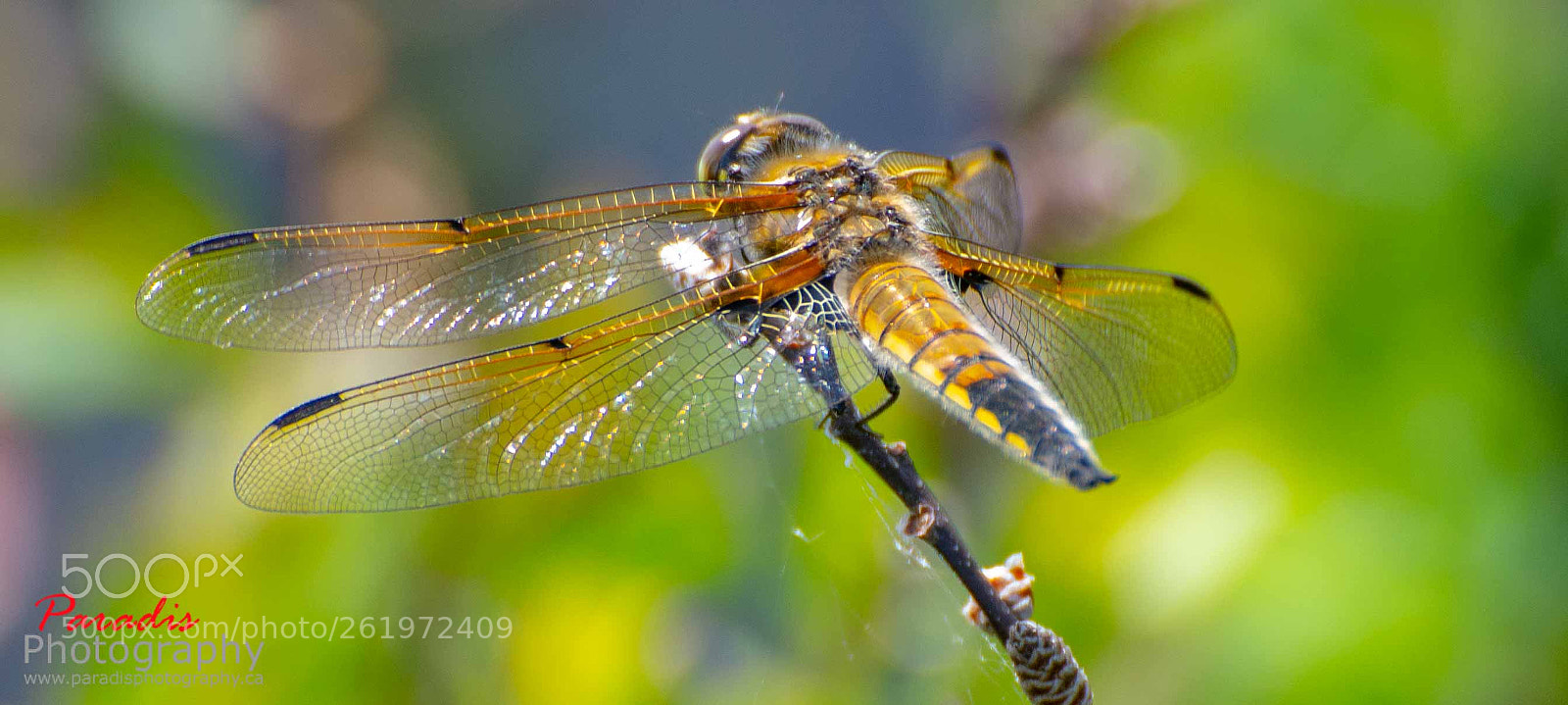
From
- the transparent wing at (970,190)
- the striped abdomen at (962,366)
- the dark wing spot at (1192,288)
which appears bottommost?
the striped abdomen at (962,366)

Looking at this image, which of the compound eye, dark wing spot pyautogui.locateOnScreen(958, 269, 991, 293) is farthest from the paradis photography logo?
dark wing spot pyautogui.locateOnScreen(958, 269, 991, 293)

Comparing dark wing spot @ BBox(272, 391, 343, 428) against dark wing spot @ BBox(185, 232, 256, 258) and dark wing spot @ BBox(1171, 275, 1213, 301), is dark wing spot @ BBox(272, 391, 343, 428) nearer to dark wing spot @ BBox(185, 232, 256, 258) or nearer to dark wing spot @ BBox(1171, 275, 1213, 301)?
dark wing spot @ BBox(185, 232, 256, 258)

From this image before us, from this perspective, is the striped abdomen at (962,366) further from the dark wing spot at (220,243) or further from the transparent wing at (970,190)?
the dark wing spot at (220,243)

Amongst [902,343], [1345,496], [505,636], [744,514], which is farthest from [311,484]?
[1345,496]

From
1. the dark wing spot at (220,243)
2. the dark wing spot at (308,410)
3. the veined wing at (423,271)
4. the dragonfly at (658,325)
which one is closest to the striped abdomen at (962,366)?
the dragonfly at (658,325)

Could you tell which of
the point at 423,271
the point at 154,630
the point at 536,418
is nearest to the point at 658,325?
the point at 536,418

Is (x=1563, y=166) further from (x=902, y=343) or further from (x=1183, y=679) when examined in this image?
(x=902, y=343)
